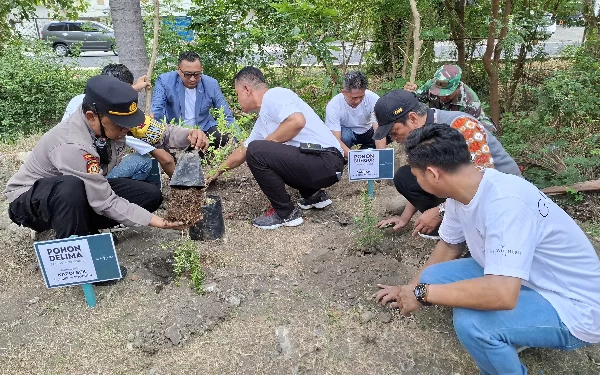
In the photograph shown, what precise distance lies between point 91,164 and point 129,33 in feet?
7.23

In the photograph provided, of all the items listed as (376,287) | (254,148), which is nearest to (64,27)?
(254,148)

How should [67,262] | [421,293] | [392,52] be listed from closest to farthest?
1. [421,293]
2. [67,262]
3. [392,52]

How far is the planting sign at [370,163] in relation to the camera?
3.68 m

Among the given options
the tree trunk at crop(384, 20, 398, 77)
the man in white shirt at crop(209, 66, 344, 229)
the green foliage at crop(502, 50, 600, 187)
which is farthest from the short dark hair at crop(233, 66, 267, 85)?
the tree trunk at crop(384, 20, 398, 77)

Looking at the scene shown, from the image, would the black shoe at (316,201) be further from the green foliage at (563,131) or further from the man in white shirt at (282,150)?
the green foliage at (563,131)

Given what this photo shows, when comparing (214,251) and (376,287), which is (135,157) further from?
(376,287)

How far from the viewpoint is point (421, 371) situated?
7.45 ft

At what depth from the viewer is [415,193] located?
326cm

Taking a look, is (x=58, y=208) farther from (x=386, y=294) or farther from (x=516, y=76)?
(x=516, y=76)

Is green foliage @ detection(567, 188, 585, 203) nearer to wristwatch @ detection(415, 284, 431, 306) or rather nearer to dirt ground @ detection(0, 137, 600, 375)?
dirt ground @ detection(0, 137, 600, 375)

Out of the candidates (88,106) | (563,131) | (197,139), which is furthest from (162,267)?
(563,131)

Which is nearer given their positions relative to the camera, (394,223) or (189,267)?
(189,267)

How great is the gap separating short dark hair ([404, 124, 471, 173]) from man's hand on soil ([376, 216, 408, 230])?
52.3 inches

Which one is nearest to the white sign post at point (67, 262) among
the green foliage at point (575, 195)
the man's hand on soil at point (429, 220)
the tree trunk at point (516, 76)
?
the man's hand on soil at point (429, 220)
